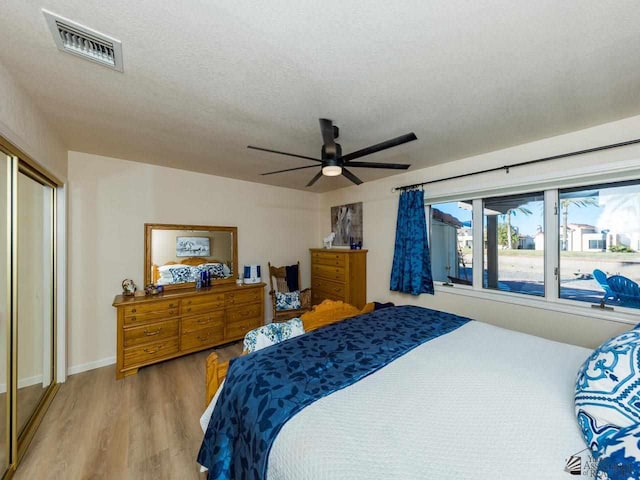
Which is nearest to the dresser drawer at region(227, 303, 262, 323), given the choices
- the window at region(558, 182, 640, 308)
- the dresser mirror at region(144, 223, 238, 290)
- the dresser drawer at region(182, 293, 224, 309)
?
the dresser drawer at region(182, 293, 224, 309)

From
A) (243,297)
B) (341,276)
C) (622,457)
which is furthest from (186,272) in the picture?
(622,457)

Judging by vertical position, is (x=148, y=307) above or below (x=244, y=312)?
above

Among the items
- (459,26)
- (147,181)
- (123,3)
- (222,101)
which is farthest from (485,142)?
(147,181)

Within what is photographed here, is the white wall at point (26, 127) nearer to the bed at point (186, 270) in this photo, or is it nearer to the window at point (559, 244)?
the bed at point (186, 270)

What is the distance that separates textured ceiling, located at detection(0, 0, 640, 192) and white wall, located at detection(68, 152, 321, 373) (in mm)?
614

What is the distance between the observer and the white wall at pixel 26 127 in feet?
4.71

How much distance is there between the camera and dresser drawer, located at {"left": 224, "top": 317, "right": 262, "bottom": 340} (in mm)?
3339

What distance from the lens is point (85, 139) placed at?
2408 millimetres

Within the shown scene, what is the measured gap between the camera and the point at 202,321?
3.12 metres

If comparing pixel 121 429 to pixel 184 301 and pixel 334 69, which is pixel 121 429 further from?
pixel 334 69

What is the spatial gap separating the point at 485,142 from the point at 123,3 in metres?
2.83

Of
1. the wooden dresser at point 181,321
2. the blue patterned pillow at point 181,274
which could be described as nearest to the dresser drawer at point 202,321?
the wooden dresser at point 181,321

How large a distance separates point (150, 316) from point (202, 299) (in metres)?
0.56

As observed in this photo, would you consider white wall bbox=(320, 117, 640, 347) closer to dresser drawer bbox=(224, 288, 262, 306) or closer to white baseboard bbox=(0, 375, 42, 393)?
dresser drawer bbox=(224, 288, 262, 306)
